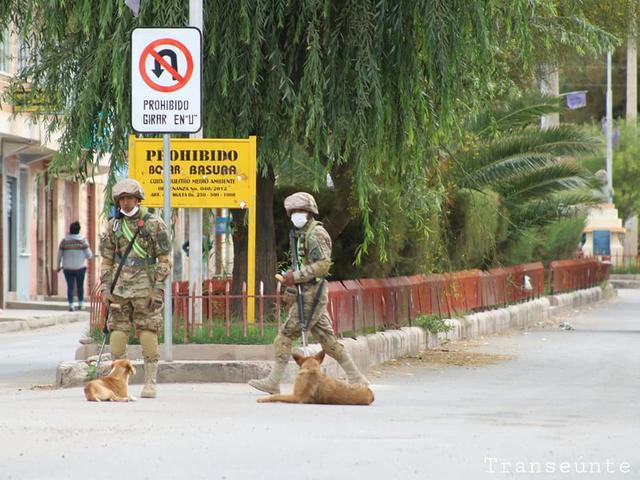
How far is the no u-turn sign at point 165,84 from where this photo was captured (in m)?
14.1

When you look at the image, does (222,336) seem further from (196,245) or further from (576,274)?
(576,274)

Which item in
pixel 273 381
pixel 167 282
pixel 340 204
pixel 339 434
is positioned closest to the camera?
pixel 339 434

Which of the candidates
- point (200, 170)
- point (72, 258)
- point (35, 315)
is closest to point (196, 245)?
point (200, 170)

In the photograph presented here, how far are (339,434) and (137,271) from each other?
10.6 feet

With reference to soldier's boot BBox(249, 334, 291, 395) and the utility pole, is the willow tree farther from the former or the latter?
soldier's boot BBox(249, 334, 291, 395)

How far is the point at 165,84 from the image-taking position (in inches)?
559

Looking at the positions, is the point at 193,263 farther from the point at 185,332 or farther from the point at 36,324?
the point at 36,324

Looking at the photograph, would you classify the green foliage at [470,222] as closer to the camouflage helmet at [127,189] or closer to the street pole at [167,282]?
the street pole at [167,282]

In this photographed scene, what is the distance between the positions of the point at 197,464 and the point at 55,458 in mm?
797

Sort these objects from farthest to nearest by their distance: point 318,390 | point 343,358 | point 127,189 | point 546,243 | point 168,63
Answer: point 546,243 < point 168,63 < point 343,358 < point 127,189 < point 318,390

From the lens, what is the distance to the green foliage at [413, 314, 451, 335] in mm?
20644

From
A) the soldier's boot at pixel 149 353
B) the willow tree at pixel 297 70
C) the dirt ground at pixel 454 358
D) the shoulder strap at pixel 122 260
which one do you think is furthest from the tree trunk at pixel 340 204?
the shoulder strap at pixel 122 260

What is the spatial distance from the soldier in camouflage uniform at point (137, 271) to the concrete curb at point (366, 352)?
1.44 m

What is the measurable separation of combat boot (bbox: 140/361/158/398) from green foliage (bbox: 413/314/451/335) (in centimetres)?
802
